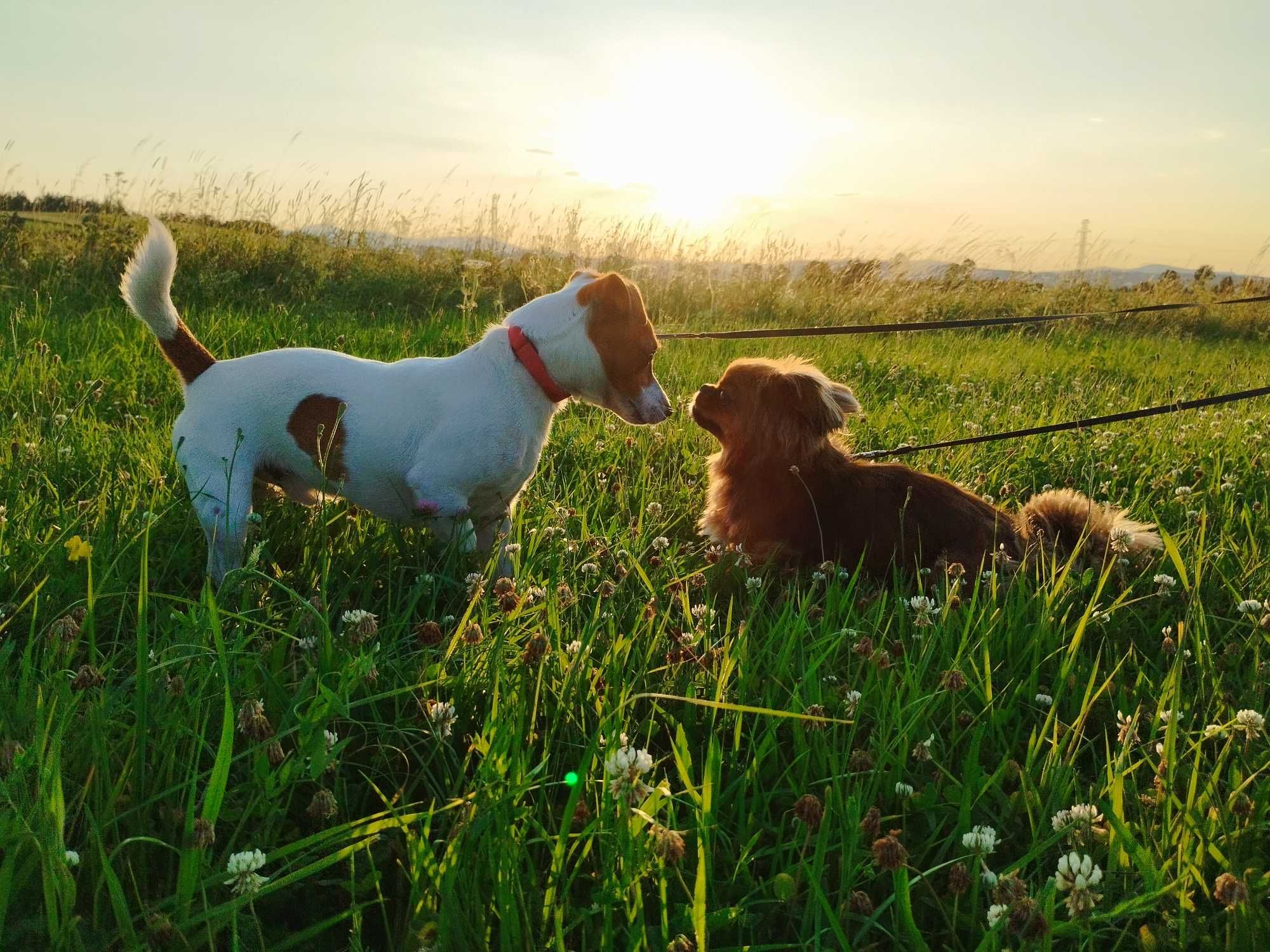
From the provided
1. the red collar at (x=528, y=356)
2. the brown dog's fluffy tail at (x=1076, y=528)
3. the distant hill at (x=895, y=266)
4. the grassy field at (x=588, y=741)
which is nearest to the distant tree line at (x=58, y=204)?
the distant hill at (x=895, y=266)

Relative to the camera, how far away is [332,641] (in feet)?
6.80

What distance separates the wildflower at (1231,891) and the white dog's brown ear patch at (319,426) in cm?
282

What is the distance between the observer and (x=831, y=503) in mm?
3852

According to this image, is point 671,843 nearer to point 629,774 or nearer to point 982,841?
point 629,774

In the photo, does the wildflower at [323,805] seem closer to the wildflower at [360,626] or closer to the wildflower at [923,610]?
the wildflower at [360,626]

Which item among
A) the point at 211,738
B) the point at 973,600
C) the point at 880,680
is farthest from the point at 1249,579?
the point at 211,738

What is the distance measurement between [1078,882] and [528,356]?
8.17 ft

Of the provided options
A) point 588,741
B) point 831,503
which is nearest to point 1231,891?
point 588,741

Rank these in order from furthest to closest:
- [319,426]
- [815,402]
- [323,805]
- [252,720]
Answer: [815,402] → [319,426] → [252,720] → [323,805]

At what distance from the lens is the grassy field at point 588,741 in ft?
4.79

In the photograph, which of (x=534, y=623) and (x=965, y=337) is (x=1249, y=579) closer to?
(x=534, y=623)

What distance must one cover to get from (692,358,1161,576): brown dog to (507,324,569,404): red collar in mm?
1125

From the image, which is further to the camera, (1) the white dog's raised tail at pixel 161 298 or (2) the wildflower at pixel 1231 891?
(1) the white dog's raised tail at pixel 161 298

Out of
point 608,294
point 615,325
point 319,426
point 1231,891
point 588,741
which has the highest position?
point 608,294
